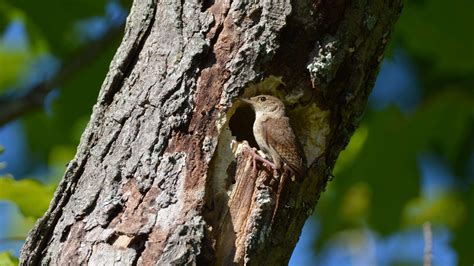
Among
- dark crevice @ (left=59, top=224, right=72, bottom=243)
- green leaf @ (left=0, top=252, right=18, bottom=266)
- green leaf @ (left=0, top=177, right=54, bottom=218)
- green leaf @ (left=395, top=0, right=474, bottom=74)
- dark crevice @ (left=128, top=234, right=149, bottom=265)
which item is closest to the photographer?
dark crevice @ (left=128, top=234, right=149, bottom=265)

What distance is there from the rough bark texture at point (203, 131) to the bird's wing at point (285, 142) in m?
0.05

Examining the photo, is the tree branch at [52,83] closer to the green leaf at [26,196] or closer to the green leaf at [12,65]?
the green leaf at [12,65]

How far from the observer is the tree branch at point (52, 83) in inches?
205

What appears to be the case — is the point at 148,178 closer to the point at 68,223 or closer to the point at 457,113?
the point at 68,223

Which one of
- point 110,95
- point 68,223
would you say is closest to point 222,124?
point 110,95

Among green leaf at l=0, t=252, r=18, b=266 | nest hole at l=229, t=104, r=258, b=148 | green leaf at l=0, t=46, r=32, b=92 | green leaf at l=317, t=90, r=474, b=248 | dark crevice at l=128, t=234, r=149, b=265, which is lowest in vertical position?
dark crevice at l=128, t=234, r=149, b=265

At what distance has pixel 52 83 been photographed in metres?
5.43

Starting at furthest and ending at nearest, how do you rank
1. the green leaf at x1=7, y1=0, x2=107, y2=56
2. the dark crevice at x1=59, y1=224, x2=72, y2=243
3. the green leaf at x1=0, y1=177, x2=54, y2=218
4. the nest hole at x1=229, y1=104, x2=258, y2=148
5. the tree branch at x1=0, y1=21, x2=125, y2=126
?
the tree branch at x1=0, y1=21, x2=125, y2=126 → the green leaf at x1=7, y1=0, x2=107, y2=56 → the green leaf at x1=0, y1=177, x2=54, y2=218 → the nest hole at x1=229, y1=104, x2=258, y2=148 → the dark crevice at x1=59, y1=224, x2=72, y2=243

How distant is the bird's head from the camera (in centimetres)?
286

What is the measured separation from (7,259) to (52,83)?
2502mm

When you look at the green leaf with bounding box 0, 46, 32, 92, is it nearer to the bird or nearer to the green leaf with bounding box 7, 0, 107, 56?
the green leaf with bounding box 7, 0, 107, 56

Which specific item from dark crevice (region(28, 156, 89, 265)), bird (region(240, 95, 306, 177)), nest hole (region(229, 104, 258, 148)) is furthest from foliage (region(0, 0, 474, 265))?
dark crevice (region(28, 156, 89, 265))

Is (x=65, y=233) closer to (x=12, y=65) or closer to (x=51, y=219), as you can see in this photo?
(x=51, y=219)

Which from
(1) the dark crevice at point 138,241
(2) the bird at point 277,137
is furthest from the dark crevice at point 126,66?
Result: (1) the dark crevice at point 138,241
